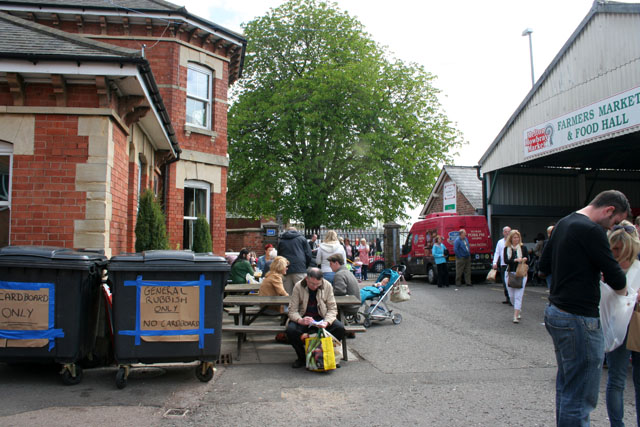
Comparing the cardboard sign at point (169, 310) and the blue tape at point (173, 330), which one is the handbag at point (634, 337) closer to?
the blue tape at point (173, 330)

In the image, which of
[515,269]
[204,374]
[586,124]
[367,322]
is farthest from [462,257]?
[204,374]

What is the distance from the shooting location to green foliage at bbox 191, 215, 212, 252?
515 inches

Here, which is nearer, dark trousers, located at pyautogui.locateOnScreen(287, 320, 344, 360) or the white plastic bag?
the white plastic bag

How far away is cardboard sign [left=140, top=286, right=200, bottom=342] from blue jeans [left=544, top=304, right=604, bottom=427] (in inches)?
137

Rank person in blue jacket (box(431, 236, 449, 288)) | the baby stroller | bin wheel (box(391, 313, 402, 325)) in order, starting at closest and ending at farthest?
1. the baby stroller
2. bin wheel (box(391, 313, 402, 325))
3. person in blue jacket (box(431, 236, 449, 288))

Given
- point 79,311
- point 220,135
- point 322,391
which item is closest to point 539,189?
point 220,135

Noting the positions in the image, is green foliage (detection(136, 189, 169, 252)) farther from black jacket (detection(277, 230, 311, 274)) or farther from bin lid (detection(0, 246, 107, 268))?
bin lid (detection(0, 246, 107, 268))

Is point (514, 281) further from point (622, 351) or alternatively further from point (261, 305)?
point (622, 351)

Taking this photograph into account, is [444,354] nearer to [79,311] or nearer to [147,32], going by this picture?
[79,311]

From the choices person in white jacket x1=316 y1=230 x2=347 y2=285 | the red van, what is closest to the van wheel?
the red van

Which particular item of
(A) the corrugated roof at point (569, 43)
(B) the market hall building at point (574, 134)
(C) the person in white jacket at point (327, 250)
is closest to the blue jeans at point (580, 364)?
(C) the person in white jacket at point (327, 250)

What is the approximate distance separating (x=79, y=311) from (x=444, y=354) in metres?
4.59

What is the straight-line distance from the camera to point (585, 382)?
10.2ft

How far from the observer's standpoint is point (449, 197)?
25.0 metres
